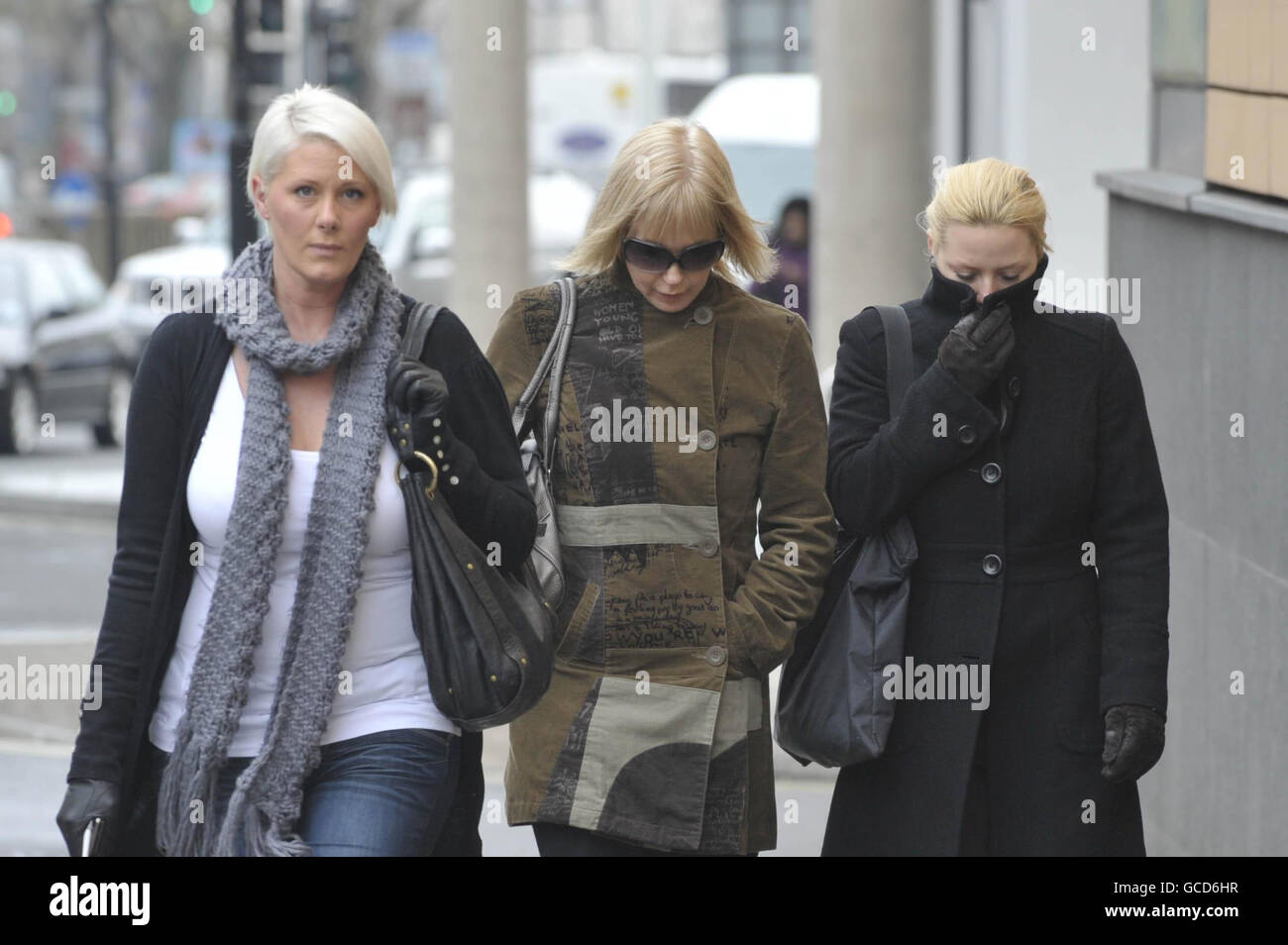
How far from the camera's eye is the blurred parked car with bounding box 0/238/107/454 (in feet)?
68.3

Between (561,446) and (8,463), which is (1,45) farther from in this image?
(561,446)

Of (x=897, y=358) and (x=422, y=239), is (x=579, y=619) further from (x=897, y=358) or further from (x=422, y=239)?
(x=422, y=239)

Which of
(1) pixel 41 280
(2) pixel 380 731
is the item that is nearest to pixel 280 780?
(2) pixel 380 731

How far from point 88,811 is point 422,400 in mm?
872

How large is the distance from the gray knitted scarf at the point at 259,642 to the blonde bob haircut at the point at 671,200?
69 cm

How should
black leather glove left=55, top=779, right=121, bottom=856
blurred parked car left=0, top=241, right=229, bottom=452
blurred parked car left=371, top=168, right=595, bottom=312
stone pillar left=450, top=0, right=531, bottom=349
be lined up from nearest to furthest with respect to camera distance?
black leather glove left=55, top=779, right=121, bottom=856, stone pillar left=450, top=0, right=531, bottom=349, blurred parked car left=0, top=241, right=229, bottom=452, blurred parked car left=371, top=168, right=595, bottom=312

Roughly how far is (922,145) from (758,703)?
26.5 feet

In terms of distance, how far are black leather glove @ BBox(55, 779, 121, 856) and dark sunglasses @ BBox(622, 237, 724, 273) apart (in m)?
1.36

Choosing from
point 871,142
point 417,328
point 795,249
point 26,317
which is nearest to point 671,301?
point 417,328

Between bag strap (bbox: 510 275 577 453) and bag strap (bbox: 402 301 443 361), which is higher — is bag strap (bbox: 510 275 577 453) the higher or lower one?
the lower one

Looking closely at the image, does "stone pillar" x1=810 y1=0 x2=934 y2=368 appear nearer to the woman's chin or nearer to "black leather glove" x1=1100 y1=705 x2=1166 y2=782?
the woman's chin

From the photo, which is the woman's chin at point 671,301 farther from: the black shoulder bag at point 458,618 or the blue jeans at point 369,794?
the blue jeans at point 369,794

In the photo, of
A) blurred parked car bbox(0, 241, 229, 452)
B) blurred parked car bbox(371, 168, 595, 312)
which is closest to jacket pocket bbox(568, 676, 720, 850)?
blurred parked car bbox(371, 168, 595, 312)

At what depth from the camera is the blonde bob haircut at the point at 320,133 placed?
3824 millimetres
